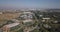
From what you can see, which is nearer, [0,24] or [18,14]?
[0,24]

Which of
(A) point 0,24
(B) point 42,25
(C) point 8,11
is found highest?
(C) point 8,11

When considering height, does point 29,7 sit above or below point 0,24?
above

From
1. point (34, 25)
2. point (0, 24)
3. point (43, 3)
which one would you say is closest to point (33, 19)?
point (34, 25)

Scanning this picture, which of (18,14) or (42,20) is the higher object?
(18,14)

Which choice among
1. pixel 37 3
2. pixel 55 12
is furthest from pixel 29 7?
pixel 55 12

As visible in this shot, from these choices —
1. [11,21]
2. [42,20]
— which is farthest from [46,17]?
[11,21]

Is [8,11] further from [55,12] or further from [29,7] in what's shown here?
[55,12]

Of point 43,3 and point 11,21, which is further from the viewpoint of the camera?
point 43,3

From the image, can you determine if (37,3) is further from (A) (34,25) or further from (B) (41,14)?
(A) (34,25)

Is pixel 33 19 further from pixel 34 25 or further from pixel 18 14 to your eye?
pixel 18 14
